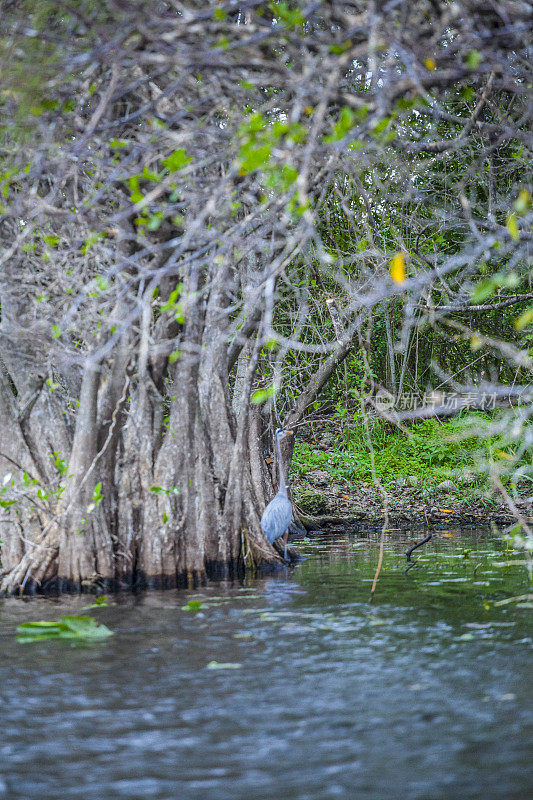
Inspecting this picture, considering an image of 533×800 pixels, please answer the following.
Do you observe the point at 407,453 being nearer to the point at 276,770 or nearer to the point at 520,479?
the point at 520,479

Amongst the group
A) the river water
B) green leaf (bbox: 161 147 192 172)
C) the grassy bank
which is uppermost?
green leaf (bbox: 161 147 192 172)

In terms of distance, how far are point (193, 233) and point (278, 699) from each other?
2640mm

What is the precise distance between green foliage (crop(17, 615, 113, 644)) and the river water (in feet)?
0.36

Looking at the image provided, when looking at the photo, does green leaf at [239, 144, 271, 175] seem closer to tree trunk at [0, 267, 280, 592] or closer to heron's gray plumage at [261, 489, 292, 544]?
tree trunk at [0, 267, 280, 592]

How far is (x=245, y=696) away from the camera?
495 cm

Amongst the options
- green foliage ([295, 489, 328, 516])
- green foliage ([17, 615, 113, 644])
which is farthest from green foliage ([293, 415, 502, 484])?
green foliage ([17, 615, 113, 644])

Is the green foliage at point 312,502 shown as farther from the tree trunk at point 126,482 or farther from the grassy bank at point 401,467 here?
the tree trunk at point 126,482

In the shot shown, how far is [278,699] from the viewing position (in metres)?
4.88

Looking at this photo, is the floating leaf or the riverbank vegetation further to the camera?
the floating leaf

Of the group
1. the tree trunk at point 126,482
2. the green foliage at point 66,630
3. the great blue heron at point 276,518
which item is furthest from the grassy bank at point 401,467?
the green foliage at point 66,630

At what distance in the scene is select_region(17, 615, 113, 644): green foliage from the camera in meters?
6.56

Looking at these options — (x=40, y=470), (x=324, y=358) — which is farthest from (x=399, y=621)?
(x=324, y=358)

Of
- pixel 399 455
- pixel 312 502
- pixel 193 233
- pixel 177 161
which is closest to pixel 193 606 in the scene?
pixel 193 233

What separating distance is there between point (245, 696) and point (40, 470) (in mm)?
4584
